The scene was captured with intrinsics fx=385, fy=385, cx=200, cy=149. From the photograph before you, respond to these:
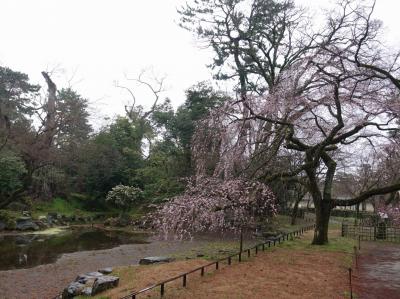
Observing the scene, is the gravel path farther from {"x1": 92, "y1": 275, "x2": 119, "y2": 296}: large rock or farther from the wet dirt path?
the wet dirt path

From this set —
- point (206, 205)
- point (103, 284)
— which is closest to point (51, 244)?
point (103, 284)

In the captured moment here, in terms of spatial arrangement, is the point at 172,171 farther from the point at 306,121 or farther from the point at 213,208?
the point at 213,208

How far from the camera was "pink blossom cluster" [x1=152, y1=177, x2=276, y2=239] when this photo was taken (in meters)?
11.6

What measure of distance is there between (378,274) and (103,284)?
26.7ft

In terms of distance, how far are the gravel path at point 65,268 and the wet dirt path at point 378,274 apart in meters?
7.75

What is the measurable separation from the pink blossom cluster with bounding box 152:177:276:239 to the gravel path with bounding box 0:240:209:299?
324 centimetres

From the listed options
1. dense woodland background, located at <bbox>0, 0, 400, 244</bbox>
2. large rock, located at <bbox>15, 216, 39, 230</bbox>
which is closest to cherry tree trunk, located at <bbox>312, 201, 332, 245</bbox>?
dense woodland background, located at <bbox>0, 0, 400, 244</bbox>

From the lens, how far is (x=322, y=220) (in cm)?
1686

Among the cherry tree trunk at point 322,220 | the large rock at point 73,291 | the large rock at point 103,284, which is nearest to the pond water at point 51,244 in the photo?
the large rock at point 73,291

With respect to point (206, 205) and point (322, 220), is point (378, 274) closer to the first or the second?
point (322, 220)

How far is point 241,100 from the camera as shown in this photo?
13.3m

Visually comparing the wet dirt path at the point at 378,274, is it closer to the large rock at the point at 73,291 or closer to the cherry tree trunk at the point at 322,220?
the cherry tree trunk at the point at 322,220

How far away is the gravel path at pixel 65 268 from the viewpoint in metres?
10.5

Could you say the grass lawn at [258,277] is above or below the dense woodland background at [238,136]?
below
